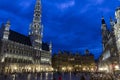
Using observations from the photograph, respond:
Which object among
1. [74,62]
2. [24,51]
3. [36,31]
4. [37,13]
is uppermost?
[37,13]

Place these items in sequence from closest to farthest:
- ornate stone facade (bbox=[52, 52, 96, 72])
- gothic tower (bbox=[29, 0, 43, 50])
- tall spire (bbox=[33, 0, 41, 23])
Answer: gothic tower (bbox=[29, 0, 43, 50]) < tall spire (bbox=[33, 0, 41, 23]) < ornate stone facade (bbox=[52, 52, 96, 72])

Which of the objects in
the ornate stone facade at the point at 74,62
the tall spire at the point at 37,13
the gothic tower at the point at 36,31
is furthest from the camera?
the ornate stone facade at the point at 74,62

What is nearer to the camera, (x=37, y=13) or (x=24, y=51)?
(x=24, y=51)

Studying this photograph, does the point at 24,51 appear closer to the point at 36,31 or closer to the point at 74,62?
the point at 36,31

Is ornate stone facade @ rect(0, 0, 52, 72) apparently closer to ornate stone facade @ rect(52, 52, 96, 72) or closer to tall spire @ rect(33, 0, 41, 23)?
tall spire @ rect(33, 0, 41, 23)

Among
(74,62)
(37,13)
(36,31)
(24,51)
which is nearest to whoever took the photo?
(24,51)

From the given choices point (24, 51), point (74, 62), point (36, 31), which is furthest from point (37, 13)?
point (74, 62)

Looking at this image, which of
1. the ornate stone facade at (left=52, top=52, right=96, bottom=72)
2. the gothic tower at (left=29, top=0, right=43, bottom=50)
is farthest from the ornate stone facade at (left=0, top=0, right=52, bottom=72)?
the ornate stone facade at (left=52, top=52, right=96, bottom=72)

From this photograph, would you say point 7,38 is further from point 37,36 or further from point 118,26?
point 118,26

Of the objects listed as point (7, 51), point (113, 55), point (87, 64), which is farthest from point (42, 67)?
point (113, 55)

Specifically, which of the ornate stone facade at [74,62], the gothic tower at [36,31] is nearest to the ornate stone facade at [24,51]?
the gothic tower at [36,31]

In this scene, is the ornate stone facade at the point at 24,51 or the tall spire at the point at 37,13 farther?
the tall spire at the point at 37,13

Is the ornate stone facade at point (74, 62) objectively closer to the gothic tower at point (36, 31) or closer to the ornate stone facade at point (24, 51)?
the ornate stone facade at point (24, 51)

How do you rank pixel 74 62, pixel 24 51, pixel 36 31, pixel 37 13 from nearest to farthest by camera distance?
pixel 24 51 < pixel 36 31 < pixel 37 13 < pixel 74 62
